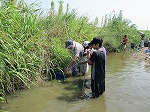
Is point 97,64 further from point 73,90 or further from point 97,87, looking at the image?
point 73,90

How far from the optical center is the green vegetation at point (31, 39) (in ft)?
15.3

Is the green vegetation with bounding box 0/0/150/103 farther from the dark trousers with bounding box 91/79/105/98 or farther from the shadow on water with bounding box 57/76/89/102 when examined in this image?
the dark trousers with bounding box 91/79/105/98

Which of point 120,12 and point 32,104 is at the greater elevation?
point 120,12

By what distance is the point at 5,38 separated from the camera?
4469 mm

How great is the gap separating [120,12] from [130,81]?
13.0 m

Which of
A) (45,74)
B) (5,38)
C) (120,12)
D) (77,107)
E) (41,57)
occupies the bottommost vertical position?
(77,107)

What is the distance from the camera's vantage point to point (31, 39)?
5.86m

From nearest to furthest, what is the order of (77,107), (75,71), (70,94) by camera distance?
(77,107), (70,94), (75,71)

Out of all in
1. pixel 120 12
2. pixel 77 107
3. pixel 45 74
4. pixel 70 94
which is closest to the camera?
pixel 77 107

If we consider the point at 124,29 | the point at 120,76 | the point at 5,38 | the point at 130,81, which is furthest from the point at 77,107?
the point at 124,29

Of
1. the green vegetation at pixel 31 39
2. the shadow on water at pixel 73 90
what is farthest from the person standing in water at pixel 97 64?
the green vegetation at pixel 31 39

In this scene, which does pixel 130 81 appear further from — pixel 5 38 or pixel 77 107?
pixel 5 38

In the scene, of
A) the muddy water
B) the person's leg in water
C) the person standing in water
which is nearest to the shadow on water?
the muddy water

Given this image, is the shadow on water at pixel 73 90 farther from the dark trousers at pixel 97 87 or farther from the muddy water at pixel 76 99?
the dark trousers at pixel 97 87
